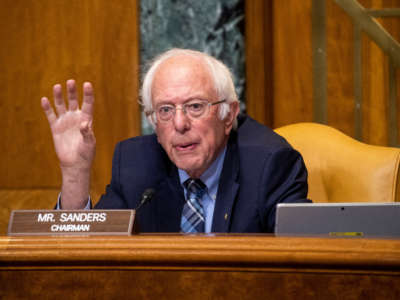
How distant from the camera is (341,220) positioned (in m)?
1.03

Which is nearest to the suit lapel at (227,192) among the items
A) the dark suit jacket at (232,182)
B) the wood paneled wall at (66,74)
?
the dark suit jacket at (232,182)

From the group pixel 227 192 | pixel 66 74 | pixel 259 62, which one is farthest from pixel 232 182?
pixel 66 74

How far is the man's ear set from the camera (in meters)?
1.80

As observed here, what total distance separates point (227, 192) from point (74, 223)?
64cm

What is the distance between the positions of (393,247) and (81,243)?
467 mm

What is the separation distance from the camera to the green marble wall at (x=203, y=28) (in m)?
2.75

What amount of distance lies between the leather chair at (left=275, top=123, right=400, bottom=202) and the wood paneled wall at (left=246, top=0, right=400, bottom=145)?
2.49 feet

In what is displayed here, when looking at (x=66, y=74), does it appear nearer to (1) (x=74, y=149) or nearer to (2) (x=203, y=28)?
(2) (x=203, y=28)

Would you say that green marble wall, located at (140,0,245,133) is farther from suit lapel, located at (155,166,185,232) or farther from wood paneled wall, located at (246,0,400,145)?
suit lapel, located at (155,166,185,232)

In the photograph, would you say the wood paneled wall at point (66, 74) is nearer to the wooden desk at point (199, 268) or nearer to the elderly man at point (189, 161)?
the elderly man at point (189, 161)

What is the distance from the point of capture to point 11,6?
9.36 ft

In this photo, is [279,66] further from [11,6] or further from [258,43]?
[11,6]

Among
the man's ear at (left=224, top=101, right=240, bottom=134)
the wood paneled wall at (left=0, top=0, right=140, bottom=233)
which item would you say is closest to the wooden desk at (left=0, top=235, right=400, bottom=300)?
the man's ear at (left=224, top=101, right=240, bottom=134)

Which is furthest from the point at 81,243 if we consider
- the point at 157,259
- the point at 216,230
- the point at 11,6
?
the point at 11,6
